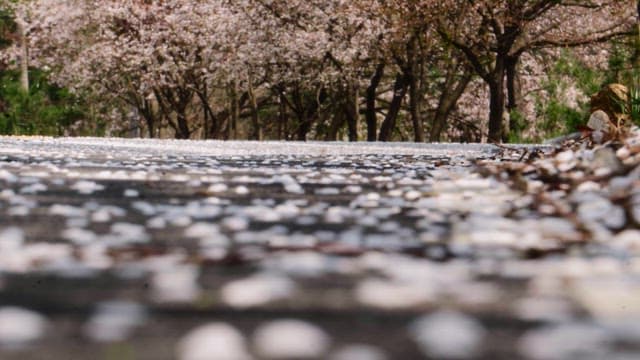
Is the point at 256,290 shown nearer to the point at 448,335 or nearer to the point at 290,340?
the point at 290,340

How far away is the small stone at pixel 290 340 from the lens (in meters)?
1.36

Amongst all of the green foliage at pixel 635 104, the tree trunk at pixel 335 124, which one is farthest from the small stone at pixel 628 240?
the tree trunk at pixel 335 124

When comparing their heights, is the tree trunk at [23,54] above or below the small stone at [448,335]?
above

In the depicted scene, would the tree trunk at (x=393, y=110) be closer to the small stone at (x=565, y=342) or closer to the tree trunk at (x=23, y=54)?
the tree trunk at (x=23, y=54)

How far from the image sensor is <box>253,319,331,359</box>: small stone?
1359 mm

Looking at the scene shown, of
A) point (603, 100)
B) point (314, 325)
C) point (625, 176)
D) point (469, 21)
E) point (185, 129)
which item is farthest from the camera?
point (185, 129)

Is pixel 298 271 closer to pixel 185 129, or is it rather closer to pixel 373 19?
pixel 373 19

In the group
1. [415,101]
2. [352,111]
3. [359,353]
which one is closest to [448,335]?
[359,353]

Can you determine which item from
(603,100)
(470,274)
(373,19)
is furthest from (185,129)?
(470,274)

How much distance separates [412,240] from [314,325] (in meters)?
1.03

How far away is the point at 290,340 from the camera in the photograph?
1428 mm

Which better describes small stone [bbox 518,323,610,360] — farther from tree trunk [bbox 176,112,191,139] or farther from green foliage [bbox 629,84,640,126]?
Result: tree trunk [bbox 176,112,191,139]

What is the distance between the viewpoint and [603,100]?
11094 mm

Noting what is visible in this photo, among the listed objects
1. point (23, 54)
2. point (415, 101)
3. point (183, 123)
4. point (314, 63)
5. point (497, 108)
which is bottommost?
point (183, 123)
